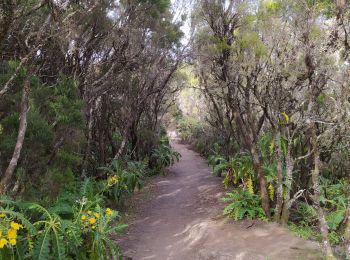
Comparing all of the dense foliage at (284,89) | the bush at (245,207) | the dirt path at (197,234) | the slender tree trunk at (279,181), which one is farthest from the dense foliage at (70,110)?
the slender tree trunk at (279,181)

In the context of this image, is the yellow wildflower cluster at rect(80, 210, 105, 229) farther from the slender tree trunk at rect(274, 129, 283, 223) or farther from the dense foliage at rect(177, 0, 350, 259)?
the slender tree trunk at rect(274, 129, 283, 223)

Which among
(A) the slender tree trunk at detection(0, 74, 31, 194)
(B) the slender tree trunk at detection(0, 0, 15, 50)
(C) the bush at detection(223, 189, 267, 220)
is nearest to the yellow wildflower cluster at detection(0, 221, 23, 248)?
(A) the slender tree trunk at detection(0, 74, 31, 194)

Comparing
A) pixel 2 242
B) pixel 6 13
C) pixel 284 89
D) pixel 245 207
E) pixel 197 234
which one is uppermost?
pixel 6 13

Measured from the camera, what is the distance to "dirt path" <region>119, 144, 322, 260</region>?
22.5 ft

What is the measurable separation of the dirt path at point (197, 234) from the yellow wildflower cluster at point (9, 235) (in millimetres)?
3510

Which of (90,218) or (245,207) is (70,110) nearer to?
(90,218)

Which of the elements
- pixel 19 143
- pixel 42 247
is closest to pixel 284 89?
pixel 19 143

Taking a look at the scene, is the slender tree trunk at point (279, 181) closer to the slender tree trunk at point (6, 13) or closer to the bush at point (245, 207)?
the bush at point (245, 207)

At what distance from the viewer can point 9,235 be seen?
4.32 m

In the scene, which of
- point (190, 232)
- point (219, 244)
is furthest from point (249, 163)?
point (219, 244)

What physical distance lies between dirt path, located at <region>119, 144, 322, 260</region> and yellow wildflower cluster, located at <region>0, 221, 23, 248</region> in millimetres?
3510

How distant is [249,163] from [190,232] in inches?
119

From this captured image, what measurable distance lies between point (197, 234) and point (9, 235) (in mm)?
4925

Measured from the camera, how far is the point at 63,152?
6.84 metres
